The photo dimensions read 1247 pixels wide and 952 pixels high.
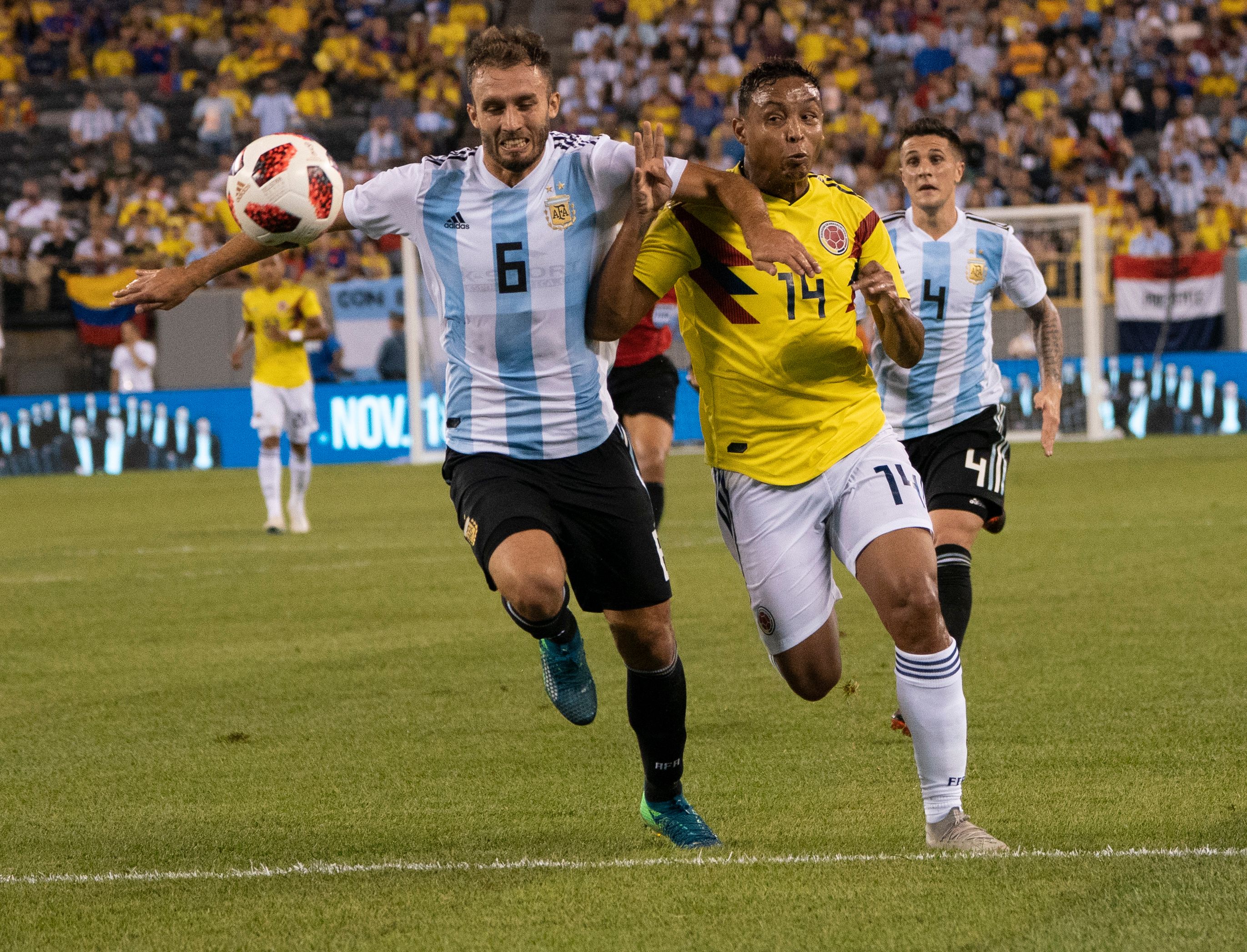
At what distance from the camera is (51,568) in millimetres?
12234

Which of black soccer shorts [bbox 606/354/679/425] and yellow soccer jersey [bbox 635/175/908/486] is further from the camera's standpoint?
black soccer shorts [bbox 606/354/679/425]

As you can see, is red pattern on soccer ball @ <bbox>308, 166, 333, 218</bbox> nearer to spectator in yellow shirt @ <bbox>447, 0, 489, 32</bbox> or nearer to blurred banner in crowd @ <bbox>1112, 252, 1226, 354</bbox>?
blurred banner in crowd @ <bbox>1112, 252, 1226, 354</bbox>

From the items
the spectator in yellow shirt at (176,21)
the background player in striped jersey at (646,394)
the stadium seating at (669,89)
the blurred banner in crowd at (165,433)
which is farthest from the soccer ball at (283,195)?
the spectator in yellow shirt at (176,21)

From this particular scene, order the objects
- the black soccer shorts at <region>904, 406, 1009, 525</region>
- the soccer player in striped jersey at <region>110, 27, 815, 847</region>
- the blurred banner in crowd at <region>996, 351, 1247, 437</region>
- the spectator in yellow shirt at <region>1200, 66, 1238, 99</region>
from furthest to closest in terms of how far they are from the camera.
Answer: the spectator in yellow shirt at <region>1200, 66, 1238, 99</region>
the blurred banner in crowd at <region>996, 351, 1247, 437</region>
the black soccer shorts at <region>904, 406, 1009, 525</region>
the soccer player in striped jersey at <region>110, 27, 815, 847</region>

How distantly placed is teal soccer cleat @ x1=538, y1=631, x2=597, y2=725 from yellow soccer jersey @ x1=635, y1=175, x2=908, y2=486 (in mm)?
972

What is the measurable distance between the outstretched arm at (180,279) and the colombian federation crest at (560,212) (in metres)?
0.78

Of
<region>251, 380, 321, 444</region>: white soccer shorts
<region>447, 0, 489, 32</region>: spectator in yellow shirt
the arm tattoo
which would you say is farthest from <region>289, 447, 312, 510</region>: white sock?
<region>447, 0, 489, 32</region>: spectator in yellow shirt

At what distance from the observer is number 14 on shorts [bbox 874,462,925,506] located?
15.4 ft

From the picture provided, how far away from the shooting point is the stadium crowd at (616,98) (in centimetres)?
2339

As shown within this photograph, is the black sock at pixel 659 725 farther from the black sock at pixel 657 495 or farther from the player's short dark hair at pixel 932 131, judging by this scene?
the black sock at pixel 657 495

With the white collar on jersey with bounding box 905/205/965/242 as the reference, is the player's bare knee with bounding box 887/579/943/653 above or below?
below

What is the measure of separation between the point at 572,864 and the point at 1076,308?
16.6 m

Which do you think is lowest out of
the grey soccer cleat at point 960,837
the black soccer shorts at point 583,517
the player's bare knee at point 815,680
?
the grey soccer cleat at point 960,837

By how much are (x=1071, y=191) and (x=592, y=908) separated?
2078 centimetres
